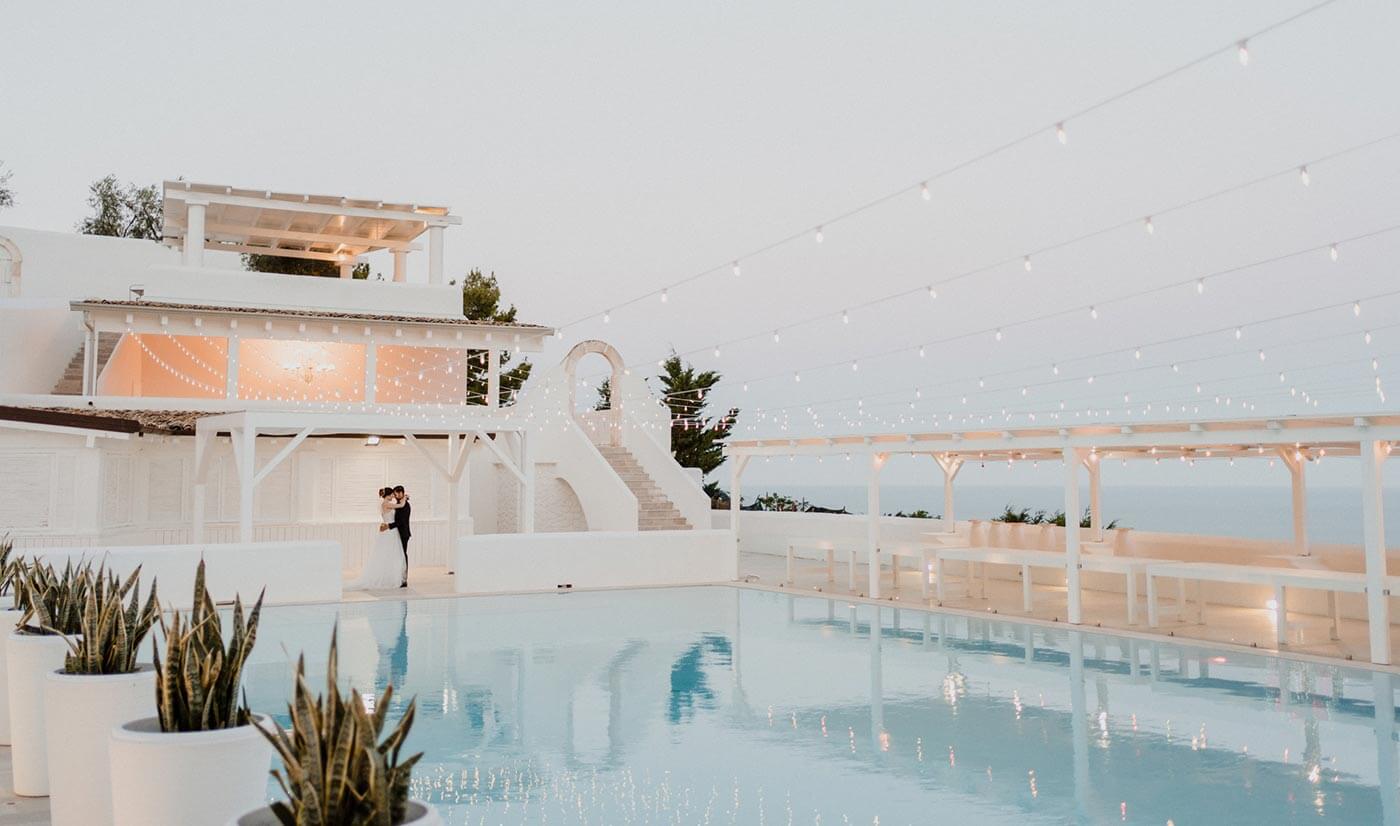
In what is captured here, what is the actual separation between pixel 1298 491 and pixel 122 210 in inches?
1656

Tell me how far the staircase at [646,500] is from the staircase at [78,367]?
989cm

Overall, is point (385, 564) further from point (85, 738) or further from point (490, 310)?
point (490, 310)

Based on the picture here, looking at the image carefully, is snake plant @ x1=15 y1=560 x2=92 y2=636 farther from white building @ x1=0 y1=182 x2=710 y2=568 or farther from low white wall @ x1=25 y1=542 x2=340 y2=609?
white building @ x1=0 y1=182 x2=710 y2=568

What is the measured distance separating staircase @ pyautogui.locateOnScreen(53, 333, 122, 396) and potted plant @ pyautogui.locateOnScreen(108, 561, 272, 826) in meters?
19.1

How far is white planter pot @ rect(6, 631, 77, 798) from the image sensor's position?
18.3ft

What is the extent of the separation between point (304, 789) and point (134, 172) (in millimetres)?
46727

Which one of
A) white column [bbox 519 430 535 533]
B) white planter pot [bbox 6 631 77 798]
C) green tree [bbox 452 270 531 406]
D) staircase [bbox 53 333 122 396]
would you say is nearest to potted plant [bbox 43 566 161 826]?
white planter pot [bbox 6 631 77 798]

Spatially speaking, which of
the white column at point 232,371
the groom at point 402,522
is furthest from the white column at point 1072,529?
the white column at point 232,371

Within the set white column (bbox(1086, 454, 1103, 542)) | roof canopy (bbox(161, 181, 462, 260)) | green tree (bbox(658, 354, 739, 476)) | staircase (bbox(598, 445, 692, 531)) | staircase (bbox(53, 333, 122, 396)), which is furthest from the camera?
green tree (bbox(658, 354, 739, 476))

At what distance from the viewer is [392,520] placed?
1773 cm

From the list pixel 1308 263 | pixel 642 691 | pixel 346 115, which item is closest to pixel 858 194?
pixel 1308 263

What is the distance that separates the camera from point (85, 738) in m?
4.56

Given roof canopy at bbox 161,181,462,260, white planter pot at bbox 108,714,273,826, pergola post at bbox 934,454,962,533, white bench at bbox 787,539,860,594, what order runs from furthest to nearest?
roof canopy at bbox 161,181,462,260 → pergola post at bbox 934,454,962,533 → white bench at bbox 787,539,860,594 → white planter pot at bbox 108,714,273,826

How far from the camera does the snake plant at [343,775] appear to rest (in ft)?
8.79
